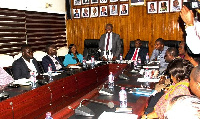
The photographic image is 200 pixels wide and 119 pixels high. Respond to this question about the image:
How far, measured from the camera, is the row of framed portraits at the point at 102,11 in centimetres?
662

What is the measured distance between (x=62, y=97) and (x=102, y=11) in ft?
13.6

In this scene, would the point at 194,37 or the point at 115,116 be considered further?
the point at 194,37

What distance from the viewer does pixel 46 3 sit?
6.13m

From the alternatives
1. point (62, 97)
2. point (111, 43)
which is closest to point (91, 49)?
point (111, 43)

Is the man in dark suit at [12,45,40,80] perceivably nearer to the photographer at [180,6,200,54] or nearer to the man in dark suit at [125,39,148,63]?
the photographer at [180,6,200,54]

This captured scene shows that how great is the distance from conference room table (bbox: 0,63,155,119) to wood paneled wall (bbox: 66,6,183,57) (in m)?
2.72

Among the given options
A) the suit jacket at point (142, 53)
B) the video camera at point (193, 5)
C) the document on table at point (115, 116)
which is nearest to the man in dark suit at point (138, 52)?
the suit jacket at point (142, 53)

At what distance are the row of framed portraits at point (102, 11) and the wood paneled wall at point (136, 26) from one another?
0.12m

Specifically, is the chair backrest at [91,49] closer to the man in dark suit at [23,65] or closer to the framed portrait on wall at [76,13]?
the framed portrait on wall at [76,13]

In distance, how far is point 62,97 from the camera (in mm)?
3359

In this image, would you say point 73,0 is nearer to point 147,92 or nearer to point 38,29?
point 38,29

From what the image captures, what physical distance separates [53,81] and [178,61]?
68.6 inches

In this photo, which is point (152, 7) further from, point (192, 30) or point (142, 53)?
point (192, 30)

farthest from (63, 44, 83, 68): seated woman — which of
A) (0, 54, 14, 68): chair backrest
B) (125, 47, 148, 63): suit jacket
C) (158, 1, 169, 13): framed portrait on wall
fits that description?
(158, 1, 169, 13): framed portrait on wall
